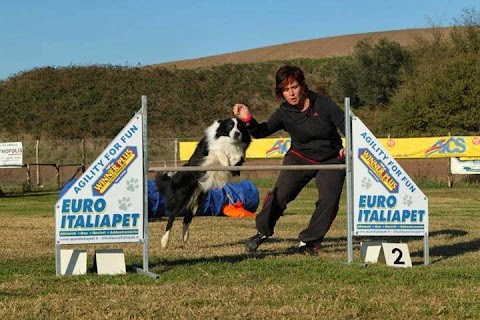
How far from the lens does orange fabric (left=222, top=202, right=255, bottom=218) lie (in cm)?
1447

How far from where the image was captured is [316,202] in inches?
321

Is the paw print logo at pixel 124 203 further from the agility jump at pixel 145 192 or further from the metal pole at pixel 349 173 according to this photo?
the metal pole at pixel 349 173

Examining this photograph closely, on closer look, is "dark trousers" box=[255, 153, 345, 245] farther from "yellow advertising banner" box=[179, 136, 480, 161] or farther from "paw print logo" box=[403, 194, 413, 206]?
"yellow advertising banner" box=[179, 136, 480, 161]

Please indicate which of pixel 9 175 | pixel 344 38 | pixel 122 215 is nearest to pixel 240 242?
pixel 122 215

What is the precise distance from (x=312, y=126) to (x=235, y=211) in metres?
6.79

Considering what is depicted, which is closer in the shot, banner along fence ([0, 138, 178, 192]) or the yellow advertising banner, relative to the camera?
the yellow advertising banner

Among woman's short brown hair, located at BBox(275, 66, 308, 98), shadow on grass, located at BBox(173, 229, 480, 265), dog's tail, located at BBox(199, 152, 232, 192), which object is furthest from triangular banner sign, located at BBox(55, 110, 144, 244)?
dog's tail, located at BBox(199, 152, 232, 192)

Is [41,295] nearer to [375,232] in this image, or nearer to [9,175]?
[375,232]

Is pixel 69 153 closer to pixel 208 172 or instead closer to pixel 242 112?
pixel 208 172

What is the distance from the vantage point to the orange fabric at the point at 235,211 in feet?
47.5

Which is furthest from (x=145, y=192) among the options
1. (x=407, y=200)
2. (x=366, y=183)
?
(x=407, y=200)

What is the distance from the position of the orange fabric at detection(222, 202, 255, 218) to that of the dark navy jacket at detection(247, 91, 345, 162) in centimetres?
640

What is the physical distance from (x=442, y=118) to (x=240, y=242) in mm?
25905

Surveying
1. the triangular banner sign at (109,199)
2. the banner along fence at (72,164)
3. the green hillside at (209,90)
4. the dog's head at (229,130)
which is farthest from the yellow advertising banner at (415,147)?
the triangular banner sign at (109,199)
